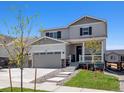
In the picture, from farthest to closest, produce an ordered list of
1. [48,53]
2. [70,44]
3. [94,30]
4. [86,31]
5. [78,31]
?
[70,44] → [48,53] → [78,31] → [86,31] → [94,30]

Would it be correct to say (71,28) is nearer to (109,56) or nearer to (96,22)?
(96,22)

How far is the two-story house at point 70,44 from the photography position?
25625 millimetres

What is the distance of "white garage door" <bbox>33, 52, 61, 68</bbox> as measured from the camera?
26312mm

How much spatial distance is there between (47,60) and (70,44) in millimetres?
4047

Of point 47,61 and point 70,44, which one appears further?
point 70,44

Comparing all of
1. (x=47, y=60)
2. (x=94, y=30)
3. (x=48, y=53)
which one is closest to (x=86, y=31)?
(x=94, y=30)

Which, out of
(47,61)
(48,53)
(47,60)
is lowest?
(47,61)

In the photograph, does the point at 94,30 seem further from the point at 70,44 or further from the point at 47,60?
the point at 47,60

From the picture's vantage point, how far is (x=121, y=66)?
28.3 metres

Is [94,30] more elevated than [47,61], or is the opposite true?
[94,30]

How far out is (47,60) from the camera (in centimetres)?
2716

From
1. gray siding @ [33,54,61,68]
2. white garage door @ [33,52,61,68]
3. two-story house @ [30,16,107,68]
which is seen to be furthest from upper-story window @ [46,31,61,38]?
A: gray siding @ [33,54,61,68]

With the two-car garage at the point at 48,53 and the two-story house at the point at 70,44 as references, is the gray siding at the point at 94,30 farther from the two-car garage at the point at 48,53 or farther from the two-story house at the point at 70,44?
the two-car garage at the point at 48,53

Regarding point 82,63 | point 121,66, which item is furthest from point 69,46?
point 121,66
